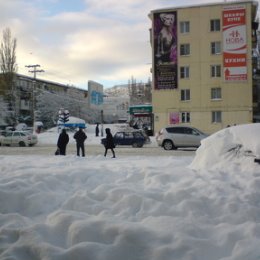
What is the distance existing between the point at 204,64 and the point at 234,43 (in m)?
4.02

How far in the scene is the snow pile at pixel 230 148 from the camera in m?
9.60

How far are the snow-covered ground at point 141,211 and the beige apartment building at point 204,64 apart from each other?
1731 inches

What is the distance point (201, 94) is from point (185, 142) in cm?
2406

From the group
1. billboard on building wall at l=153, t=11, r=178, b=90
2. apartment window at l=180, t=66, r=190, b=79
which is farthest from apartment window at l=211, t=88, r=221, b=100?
billboard on building wall at l=153, t=11, r=178, b=90

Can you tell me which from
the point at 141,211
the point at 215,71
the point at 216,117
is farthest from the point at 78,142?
the point at 215,71

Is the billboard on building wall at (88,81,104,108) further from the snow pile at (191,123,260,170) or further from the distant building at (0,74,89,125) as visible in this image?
the snow pile at (191,123,260,170)

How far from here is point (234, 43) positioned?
53.2 m

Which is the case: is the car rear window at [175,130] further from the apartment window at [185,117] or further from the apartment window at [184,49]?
the apartment window at [184,49]

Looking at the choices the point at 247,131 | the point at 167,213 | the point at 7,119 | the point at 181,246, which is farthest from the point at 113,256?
the point at 7,119

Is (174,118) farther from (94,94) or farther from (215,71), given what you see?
(94,94)

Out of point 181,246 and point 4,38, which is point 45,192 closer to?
point 181,246

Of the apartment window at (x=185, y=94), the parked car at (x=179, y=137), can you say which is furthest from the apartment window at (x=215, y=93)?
the parked car at (x=179, y=137)

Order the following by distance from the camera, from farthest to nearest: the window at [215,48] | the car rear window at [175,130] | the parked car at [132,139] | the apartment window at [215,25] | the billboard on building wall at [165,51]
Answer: the billboard on building wall at [165,51] < the window at [215,48] < the apartment window at [215,25] < the parked car at [132,139] < the car rear window at [175,130]

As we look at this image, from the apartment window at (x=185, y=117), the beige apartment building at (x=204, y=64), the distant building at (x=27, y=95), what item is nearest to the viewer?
the beige apartment building at (x=204, y=64)
